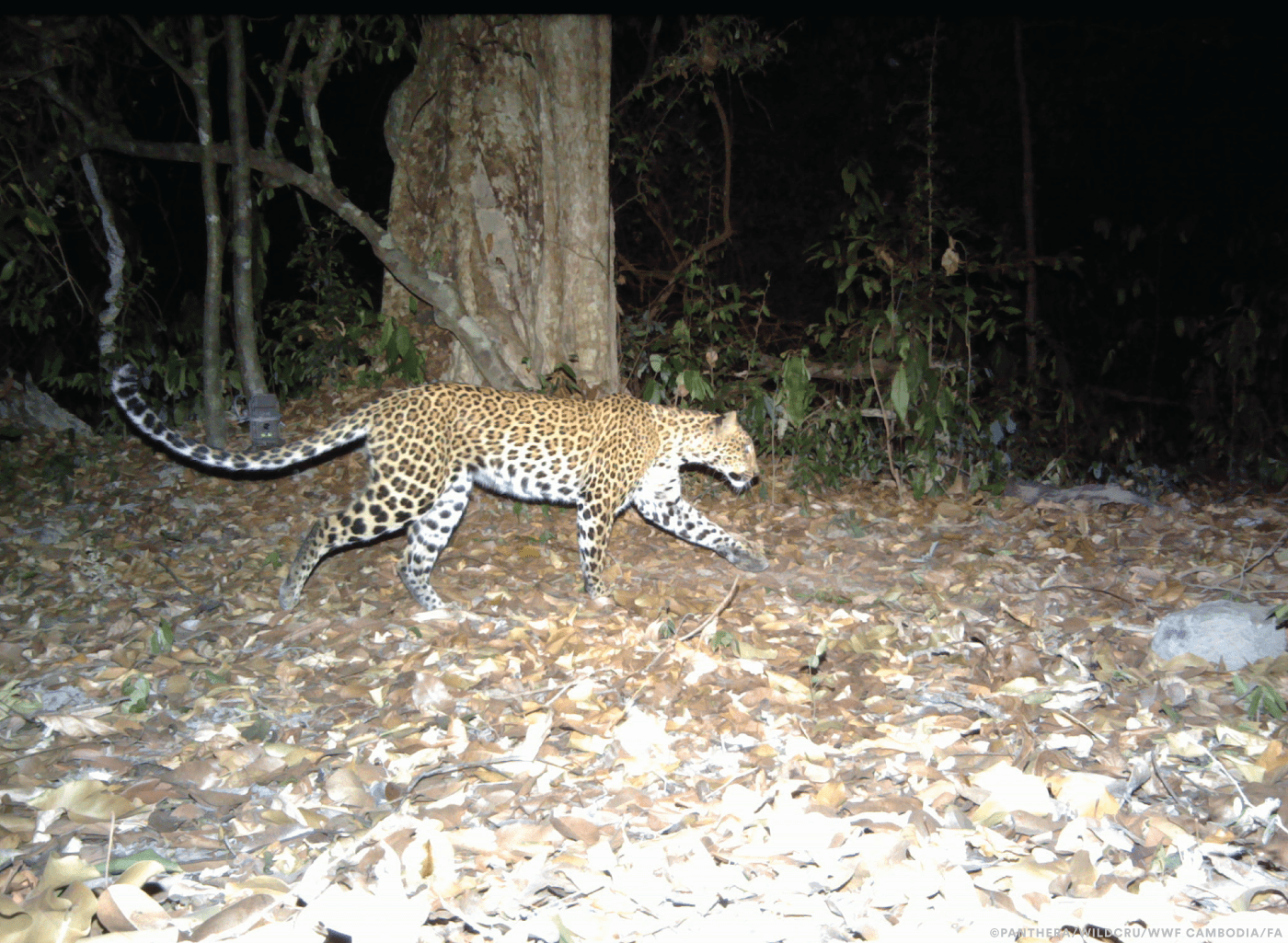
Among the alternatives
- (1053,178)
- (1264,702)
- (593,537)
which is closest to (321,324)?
(593,537)

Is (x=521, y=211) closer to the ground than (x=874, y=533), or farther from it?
farther from it

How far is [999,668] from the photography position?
4.16 meters

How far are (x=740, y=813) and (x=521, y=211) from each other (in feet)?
17.8

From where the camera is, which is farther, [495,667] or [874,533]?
[874,533]

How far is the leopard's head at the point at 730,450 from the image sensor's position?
6477mm

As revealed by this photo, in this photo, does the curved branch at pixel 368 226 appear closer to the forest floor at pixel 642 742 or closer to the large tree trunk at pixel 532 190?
the large tree trunk at pixel 532 190

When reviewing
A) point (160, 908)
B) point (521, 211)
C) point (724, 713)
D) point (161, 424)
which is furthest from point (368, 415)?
point (160, 908)

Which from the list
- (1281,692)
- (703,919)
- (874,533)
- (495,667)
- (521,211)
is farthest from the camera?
(521,211)

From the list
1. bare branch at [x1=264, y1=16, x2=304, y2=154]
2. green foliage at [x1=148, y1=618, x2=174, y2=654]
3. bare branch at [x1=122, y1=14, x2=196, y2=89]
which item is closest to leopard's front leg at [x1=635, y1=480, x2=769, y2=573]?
green foliage at [x1=148, y1=618, x2=174, y2=654]

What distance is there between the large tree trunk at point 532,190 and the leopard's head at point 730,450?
4.14 ft

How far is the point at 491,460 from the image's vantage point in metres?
5.91

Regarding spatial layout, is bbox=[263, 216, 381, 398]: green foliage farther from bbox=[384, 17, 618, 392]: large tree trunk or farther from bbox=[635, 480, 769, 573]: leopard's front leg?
bbox=[635, 480, 769, 573]: leopard's front leg

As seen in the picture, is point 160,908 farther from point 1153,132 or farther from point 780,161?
point 780,161

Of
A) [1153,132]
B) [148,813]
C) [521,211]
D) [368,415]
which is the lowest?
[148,813]
